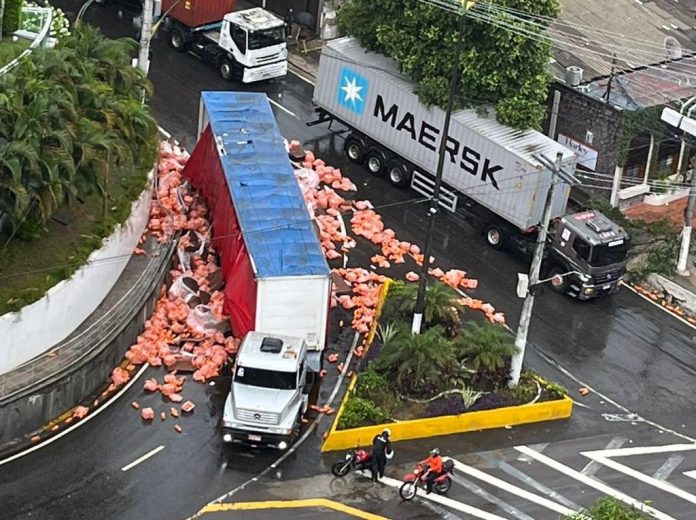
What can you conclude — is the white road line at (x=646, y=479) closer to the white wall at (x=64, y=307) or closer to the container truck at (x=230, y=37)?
the white wall at (x=64, y=307)

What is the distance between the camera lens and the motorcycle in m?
36.3

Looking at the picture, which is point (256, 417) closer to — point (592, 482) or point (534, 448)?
point (534, 448)

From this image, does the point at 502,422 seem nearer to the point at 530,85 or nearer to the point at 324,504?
the point at 324,504

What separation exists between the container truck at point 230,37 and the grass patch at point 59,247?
558 inches

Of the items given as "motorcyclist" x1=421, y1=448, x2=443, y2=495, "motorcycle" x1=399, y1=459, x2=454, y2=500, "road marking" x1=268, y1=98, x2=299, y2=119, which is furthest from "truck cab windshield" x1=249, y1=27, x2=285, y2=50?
Answer: "motorcyclist" x1=421, y1=448, x2=443, y2=495

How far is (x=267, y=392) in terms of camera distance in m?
38.5

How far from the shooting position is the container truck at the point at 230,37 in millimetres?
57875

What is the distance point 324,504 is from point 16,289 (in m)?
10.4

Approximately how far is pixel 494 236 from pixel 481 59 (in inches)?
246

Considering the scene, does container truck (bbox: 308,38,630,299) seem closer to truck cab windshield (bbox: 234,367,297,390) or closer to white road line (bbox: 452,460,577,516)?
white road line (bbox: 452,460,577,516)

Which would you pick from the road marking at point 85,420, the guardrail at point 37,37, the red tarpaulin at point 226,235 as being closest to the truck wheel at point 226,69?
the red tarpaulin at point 226,235

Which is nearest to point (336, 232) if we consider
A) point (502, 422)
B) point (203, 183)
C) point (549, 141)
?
point (203, 183)

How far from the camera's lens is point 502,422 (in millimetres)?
40344

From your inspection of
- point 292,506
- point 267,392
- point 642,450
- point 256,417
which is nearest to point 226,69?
point 267,392
